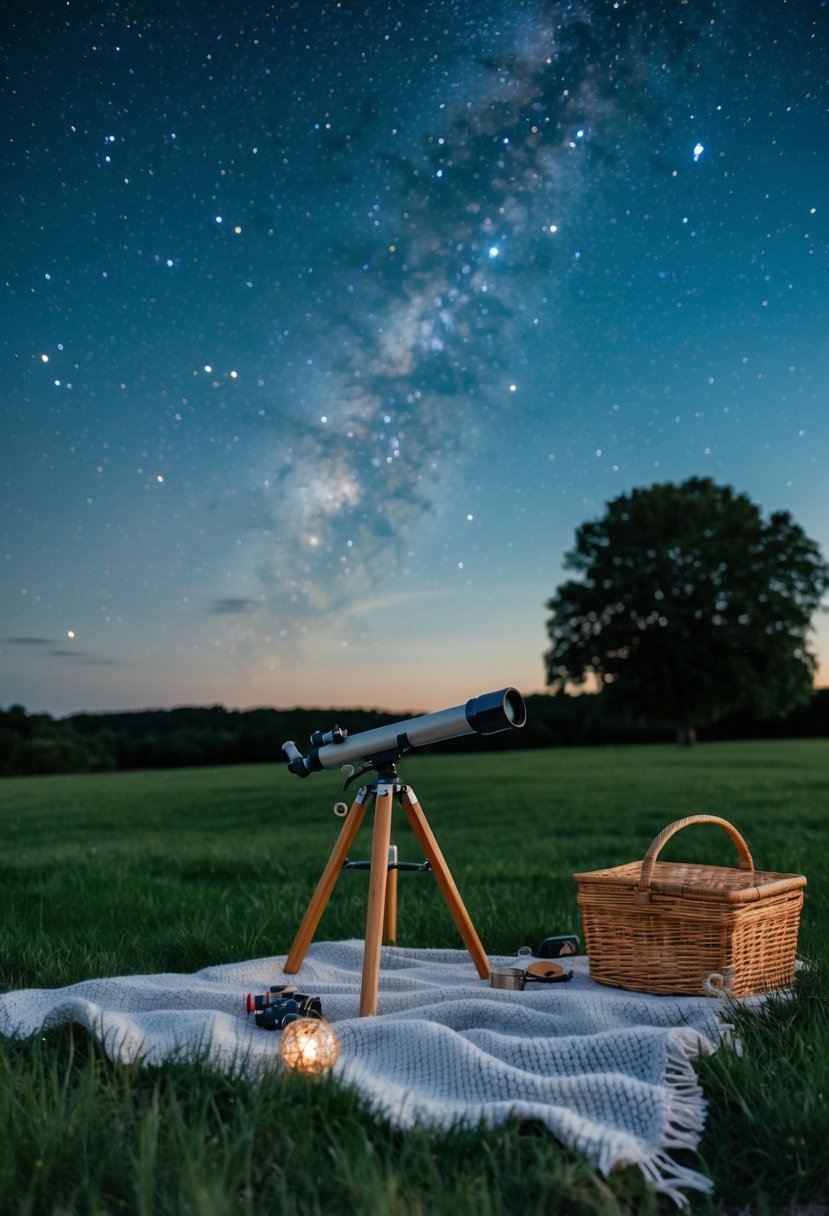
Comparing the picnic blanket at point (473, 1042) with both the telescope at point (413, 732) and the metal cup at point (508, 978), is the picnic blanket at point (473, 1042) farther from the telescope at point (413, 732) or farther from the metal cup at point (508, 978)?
the telescope at point (413, 732)

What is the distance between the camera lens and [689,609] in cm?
3688

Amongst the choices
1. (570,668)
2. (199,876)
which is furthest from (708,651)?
(199,876)

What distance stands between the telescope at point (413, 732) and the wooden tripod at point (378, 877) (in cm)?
18

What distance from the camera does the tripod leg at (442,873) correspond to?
4758mm

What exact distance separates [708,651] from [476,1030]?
33449 mm

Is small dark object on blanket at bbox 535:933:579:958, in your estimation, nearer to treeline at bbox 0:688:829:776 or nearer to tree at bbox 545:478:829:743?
treeline at bbox 0:688:829:776

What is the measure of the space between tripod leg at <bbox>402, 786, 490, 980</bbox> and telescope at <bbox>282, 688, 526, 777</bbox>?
25 cm

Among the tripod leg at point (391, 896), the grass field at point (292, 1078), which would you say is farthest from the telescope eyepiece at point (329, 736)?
the grass field at point (292, 1078)

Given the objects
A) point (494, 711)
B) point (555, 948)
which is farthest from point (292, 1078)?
point (555, 948)

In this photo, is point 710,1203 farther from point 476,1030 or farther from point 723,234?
point 723,234

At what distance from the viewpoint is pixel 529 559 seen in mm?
17750

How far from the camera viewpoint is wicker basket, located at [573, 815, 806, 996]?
4566 millimetres

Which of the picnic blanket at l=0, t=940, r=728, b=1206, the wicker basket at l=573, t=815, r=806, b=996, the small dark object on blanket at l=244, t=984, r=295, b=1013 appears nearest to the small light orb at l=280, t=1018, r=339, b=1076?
the picnic blanket at l=0, t=940, r=728, b=1206

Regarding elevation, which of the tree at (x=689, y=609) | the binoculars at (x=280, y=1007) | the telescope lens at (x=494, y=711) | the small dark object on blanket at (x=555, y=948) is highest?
the tree at (x=689, y=609)
